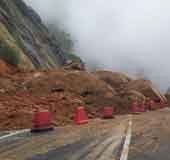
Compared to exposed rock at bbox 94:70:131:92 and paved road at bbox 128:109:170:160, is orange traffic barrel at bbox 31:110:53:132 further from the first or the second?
exposed rock at bbox 94:70:131:92

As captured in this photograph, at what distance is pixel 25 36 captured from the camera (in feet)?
167

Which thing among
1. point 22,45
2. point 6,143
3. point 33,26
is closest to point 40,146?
point 6,143

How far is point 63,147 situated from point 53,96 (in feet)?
57.2

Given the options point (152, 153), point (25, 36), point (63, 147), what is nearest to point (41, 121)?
→ point (63, 147)

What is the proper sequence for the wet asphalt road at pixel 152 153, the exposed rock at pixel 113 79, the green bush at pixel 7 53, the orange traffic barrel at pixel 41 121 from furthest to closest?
the exposed rock at pixel 113 79, the green bush at pixel 7 53, the orange traffic barrel at pixel 41 121, the wet asphalt road at pixel 152 153

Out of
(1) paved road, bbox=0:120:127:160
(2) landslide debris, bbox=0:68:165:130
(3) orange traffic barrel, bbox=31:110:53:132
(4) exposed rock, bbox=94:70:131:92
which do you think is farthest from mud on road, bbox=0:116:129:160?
(4) exposed rock, bbox=94:70:131:92

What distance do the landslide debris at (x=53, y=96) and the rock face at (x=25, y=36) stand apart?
21.5 feet

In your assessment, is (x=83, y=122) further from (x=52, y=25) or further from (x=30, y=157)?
(x=52, y=25)

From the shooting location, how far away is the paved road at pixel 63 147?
30.0 ft

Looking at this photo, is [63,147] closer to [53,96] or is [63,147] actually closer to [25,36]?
[53,96]

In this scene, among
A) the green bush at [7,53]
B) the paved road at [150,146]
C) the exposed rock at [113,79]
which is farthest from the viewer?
the exposed rock at [113,79]

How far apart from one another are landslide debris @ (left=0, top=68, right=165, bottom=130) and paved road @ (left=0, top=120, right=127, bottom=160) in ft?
19.0

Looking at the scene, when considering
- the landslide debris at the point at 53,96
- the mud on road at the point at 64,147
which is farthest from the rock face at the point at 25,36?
the mud on road at the point at 64,147

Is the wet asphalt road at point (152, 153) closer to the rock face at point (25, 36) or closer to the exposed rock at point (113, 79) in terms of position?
the rock face at point (25, 36)
